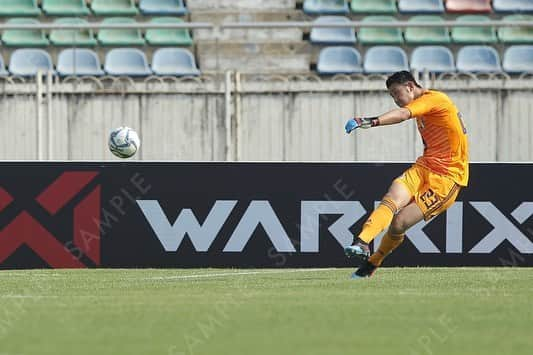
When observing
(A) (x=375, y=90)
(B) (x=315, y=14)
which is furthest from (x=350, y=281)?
(B) (x=315, y=14)

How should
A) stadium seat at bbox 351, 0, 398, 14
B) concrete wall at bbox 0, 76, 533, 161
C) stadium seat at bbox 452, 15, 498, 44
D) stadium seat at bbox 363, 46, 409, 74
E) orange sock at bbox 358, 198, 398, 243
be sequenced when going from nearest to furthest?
orange sock at bbox 358, 198, 398, 243
concrete wall at bbox 0, 76, 533, 161
stadium seat at bbox 452, 15, 498, 44
stadium seat at bbox 363, 46, 409, 74
stadium seat at bbox 351, 0, 398, 14

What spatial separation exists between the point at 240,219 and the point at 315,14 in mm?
9244

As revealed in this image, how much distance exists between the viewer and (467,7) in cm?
2383

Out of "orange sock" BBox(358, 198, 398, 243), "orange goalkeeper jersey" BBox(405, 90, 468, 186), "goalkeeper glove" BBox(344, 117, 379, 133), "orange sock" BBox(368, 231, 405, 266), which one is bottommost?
"orange sock" BBox(368, 231, 405, 266)

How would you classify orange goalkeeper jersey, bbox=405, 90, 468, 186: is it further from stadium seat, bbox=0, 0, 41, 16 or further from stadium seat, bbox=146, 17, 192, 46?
stadium seat, bbox=0, 0, 41, 16

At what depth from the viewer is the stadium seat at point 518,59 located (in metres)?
21.0

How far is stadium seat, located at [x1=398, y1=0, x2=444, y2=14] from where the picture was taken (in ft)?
77.8

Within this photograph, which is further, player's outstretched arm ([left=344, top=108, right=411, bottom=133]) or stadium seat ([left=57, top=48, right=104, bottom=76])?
stadium seat ([left=57, top=48, right=104, bottom=76])

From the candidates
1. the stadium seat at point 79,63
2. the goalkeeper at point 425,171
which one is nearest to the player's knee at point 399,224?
the goalkeeper at point 425,171

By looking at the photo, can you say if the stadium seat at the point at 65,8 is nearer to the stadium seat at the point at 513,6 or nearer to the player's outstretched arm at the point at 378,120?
the stadium seat at the point at 513,6

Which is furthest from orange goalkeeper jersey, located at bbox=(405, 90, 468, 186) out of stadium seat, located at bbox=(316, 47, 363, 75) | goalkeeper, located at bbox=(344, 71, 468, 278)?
stadium seat, located at bbox=(316, 47, 363, 75)

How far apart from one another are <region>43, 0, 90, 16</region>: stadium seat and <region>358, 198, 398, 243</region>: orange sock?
13302 mm

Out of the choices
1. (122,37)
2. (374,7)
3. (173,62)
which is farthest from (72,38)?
(374,7)

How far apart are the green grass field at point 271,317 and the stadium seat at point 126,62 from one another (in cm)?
1029
